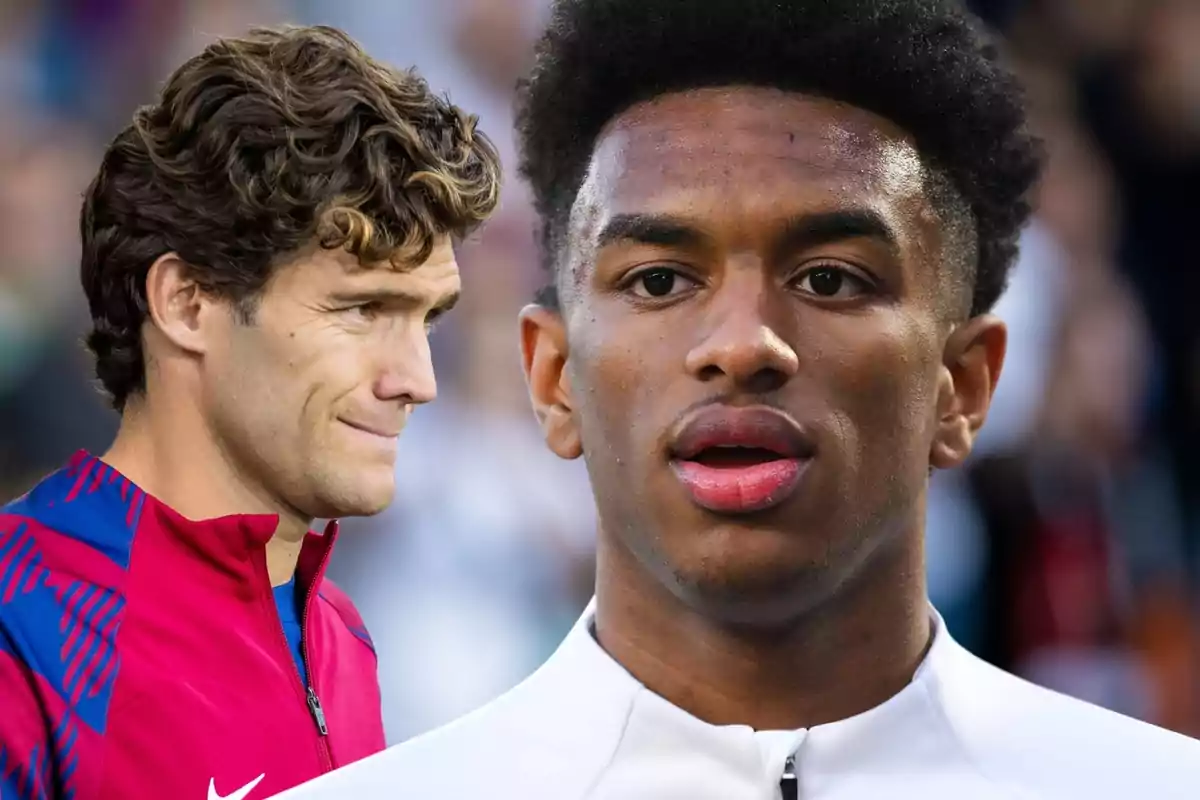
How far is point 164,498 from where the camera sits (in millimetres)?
2150

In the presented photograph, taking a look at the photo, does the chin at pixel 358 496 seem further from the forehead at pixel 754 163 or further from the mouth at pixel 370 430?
the forehead at pixel 754 163

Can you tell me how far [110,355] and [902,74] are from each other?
3.69ft

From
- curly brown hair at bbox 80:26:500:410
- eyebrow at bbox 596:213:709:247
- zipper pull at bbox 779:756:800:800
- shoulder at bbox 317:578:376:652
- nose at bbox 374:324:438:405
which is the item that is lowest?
zipper pull at bbox 779:756:800:800

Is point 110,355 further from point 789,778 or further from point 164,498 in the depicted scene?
point 789,778

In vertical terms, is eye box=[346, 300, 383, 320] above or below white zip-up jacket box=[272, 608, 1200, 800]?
above

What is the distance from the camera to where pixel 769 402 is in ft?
5.13

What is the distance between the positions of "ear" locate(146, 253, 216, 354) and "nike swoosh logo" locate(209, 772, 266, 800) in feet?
1.85

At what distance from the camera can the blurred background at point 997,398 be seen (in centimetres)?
342

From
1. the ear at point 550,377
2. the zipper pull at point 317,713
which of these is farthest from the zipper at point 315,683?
the ear at point 550,377

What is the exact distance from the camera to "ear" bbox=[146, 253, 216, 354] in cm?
222

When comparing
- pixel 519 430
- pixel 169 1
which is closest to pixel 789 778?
pixel 519 430

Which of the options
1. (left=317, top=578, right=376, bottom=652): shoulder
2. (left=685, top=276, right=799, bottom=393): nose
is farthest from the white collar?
(left=317, top=578, right=376, bottom=652): shoulder

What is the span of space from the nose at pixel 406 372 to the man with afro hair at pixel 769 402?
0.45 metres

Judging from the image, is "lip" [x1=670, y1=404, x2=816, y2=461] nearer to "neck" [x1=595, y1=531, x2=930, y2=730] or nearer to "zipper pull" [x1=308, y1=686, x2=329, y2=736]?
"neck" [x1=595, y1=531, x2=930, y2=730]
